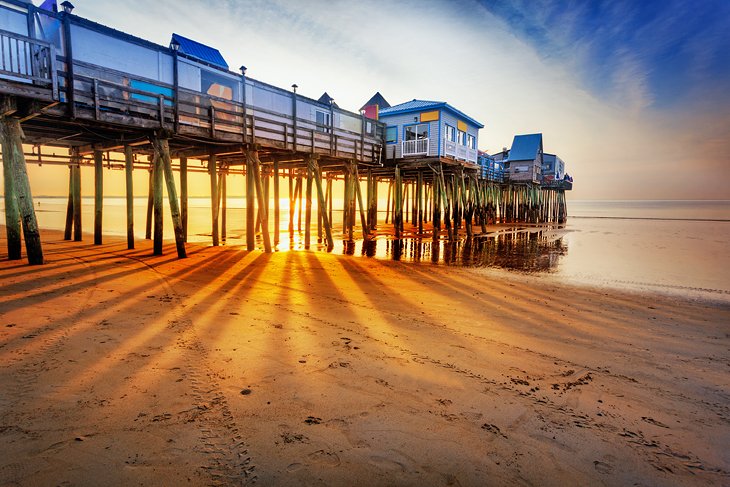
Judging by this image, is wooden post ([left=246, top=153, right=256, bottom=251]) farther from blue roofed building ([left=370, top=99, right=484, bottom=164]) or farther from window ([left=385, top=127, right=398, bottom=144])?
window ([left=385, top=127, right=398, bottom=144])

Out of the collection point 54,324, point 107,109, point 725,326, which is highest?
point 107,109

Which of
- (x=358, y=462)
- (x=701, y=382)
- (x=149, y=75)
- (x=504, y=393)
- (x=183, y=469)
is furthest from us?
(x=149, y=75)

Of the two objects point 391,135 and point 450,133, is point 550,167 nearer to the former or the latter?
point 450,133

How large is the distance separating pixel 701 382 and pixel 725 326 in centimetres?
372

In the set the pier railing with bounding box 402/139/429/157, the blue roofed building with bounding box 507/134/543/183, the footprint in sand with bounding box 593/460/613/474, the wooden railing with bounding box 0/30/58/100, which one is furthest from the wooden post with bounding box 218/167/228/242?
the blue roofed building with bounding box 507/134/543/183

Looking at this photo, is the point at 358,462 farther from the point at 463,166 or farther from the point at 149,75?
the point at 463,166

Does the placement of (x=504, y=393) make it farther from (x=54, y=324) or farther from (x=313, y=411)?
(x=54, y=324)

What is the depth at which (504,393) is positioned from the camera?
3883mm

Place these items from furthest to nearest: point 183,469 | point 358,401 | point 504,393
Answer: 1. point 504,393
2. point 358,401
3. point 183,469

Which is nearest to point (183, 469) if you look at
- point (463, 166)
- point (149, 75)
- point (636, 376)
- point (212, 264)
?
point (636, 376)

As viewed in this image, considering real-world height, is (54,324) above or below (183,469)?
above

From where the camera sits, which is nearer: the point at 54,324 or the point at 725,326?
the point at 54,324

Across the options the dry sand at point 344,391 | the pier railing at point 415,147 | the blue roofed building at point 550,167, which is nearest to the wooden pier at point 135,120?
the pier railing at point 415,147

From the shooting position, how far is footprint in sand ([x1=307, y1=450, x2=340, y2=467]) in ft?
8.98
